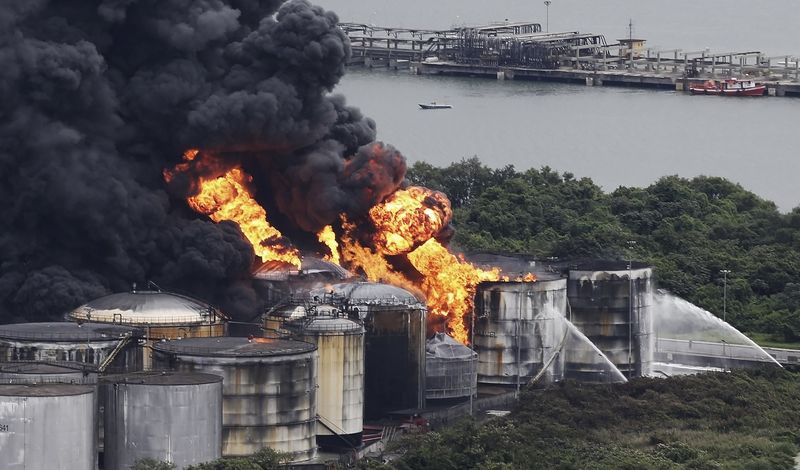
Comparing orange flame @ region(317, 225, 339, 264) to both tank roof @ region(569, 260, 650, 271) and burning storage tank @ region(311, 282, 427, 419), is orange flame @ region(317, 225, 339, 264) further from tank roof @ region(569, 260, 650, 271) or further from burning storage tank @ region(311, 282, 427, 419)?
burning storage tank @ region(311, 282, 427, 419)

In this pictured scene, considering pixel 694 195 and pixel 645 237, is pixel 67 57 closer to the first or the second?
pixel 645 237

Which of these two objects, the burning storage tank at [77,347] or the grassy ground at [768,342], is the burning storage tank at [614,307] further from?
the burning storage tank at [77,347]

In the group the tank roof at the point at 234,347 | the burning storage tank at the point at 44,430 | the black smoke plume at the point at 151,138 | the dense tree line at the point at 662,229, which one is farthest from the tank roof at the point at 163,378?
the dense tree line at the point at 662,229

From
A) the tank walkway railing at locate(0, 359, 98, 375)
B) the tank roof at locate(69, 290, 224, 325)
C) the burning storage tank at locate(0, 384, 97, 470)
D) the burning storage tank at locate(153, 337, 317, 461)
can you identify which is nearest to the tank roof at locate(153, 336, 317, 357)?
A: the burning storage tank at locate(153, 337, 317, 461)

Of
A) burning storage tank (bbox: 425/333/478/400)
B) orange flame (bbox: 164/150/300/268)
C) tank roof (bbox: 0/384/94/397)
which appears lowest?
burning storage tank (bbox: 425/333/478/400)

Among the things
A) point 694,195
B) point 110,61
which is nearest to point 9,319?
point 110,61
